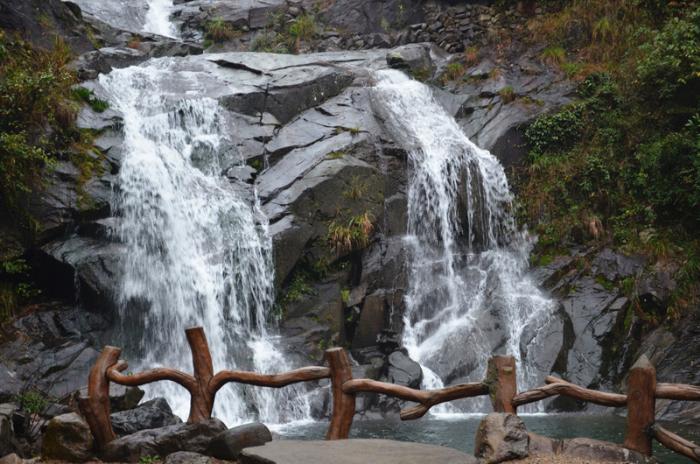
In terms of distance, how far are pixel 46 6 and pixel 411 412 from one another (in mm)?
15579

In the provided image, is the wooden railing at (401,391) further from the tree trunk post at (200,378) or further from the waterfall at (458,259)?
the waterfall at (458,259)

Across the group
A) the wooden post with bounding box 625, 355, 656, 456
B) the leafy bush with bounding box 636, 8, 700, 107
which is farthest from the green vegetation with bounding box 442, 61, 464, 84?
the wooden post with bounding box 625, 355, 656, 456

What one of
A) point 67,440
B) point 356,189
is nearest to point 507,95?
point 356,189

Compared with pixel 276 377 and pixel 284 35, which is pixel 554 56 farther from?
pixel 276 377

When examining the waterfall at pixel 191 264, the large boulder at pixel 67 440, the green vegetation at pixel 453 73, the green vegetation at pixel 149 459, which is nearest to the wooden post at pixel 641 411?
the green vegetation at pixel 149 459

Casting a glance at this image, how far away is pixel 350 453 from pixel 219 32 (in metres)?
20.5

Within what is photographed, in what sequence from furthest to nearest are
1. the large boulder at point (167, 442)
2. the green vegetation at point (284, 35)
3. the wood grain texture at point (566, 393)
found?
the green vegetation at point (284, 35)
the large boulder at point (167, 442)
the wood grain texture at point (566, 393)

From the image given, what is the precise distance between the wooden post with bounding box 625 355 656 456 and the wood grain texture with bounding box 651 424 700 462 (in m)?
0.07

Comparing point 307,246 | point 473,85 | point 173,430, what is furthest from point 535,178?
point 173,430

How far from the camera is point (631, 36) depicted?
18391 millimetres

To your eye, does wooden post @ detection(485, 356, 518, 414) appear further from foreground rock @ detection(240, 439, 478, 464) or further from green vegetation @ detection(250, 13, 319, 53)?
green vegetation @ detection(250, 13, 319, 53)

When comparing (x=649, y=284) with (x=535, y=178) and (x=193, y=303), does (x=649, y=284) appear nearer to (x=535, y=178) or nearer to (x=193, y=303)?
(x=535, y=178)

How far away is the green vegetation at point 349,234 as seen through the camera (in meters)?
14.1

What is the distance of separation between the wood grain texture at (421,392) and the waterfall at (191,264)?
16.7 feet
